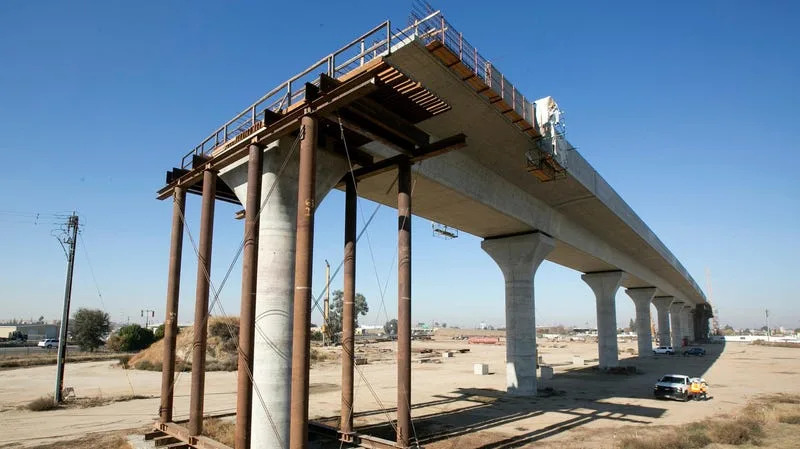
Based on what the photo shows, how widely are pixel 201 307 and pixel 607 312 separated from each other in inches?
1768

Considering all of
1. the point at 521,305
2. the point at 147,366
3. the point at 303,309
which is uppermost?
the point at 303,309

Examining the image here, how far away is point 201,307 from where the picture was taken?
17578 mm

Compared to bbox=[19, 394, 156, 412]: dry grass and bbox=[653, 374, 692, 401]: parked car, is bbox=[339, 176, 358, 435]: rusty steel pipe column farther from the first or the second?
bbox=[653, 374, 692, 401]: parked car

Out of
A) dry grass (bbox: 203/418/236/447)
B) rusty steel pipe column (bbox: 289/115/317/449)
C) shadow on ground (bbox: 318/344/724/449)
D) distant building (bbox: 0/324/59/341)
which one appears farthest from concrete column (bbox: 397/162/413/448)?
distant building (bbox: 0/324/59/341)

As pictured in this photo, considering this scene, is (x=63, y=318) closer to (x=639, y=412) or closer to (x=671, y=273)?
(x=639, y=412)

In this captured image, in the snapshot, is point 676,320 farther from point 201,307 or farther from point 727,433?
point 201,307

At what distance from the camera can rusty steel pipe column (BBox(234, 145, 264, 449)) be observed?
14.1 m

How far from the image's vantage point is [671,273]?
67.1 m

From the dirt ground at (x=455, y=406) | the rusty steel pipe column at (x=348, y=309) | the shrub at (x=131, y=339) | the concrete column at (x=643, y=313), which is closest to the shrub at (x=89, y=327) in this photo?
the shrub at (x=131, y=339)

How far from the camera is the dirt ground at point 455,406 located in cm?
1928

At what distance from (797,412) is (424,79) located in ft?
76.8

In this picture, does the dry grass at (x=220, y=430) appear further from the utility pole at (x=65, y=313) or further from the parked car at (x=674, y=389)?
the parked car at (x=674, y=389)

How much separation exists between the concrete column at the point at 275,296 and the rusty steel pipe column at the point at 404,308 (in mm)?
3063

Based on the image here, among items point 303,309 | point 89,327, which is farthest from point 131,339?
point 303,309
